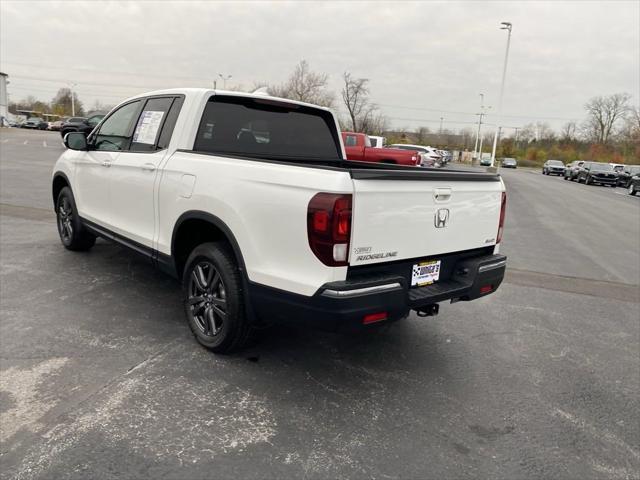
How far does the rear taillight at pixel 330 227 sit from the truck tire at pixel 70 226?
414 centimetres

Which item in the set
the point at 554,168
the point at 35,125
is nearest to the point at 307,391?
the point at 554,168

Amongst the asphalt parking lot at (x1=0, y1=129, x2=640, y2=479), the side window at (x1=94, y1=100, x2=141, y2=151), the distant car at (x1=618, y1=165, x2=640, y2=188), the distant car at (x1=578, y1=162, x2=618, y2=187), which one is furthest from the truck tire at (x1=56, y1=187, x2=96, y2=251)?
the distant car at (x1=618, y1=165, x2=640, y2=188)

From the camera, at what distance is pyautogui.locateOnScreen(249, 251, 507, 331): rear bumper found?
108 inches

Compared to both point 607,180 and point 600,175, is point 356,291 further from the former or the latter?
point 607,180

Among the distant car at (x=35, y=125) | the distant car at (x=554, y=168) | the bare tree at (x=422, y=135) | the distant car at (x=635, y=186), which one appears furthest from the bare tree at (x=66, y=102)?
the distant car at (x=635, y=186)

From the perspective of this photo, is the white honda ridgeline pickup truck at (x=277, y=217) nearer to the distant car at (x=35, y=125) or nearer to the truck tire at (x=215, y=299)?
the truck tire at (x=215, y=299)

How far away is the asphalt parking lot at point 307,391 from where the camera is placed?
2.54m

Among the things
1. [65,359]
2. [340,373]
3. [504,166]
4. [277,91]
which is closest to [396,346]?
[340,373]

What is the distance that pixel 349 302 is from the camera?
2.72 m

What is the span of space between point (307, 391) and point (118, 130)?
337 cm

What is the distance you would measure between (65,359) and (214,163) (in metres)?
1.76

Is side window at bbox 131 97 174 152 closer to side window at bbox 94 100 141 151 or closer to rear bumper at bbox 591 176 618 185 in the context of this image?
side window at bbox 94 100 141 151

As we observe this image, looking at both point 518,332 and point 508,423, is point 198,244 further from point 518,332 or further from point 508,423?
point 518,332

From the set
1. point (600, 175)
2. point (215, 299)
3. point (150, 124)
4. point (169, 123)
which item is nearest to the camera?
point (215, 299)
